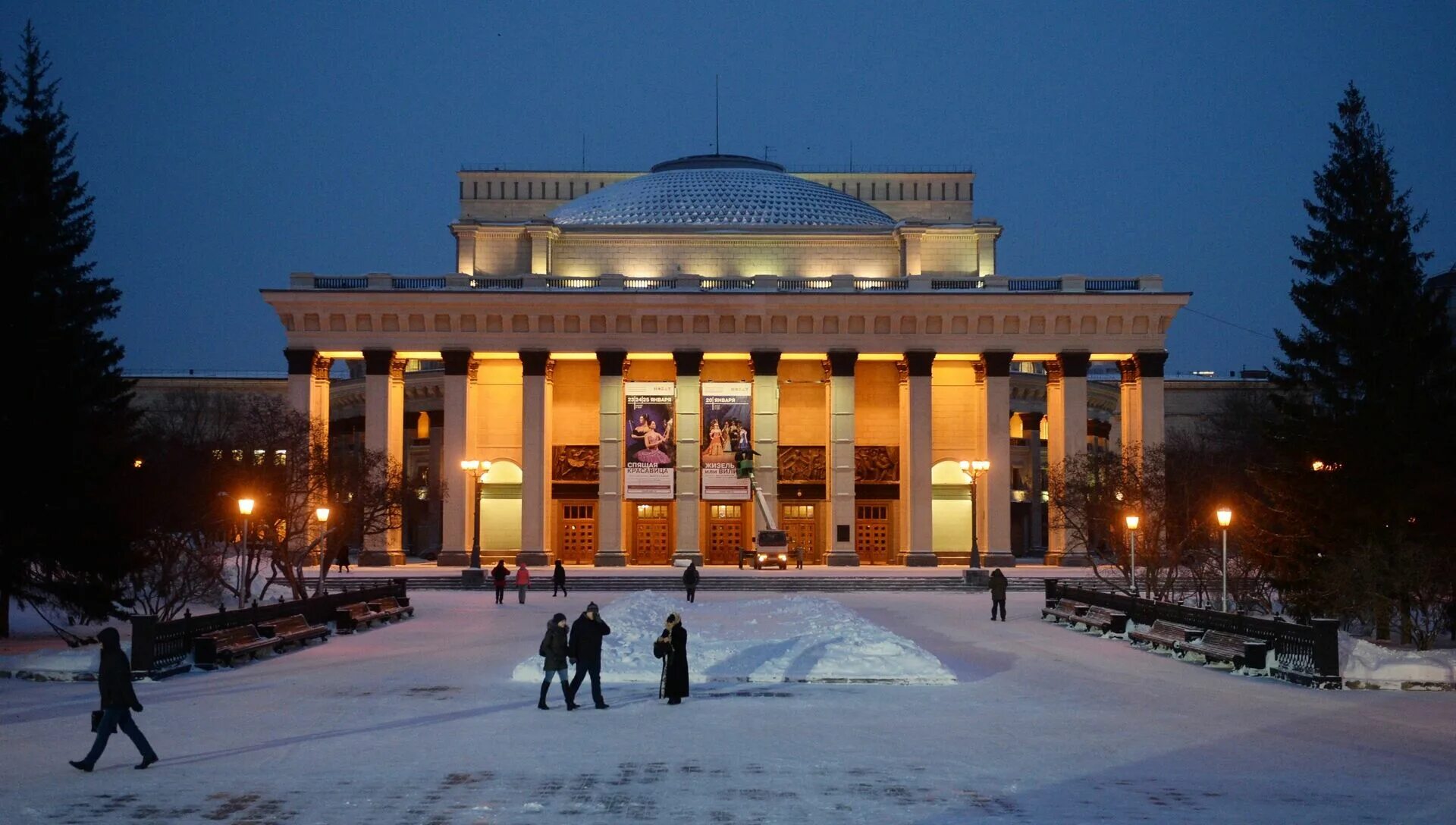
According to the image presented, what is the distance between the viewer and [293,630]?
23484mm

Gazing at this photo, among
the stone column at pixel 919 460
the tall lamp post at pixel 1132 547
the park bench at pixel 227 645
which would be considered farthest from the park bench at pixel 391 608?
the stone column at pixel 919 460

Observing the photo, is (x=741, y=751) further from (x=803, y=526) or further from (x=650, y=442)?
(x=803, y=526)

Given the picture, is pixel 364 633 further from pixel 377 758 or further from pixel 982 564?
pixel 982 564

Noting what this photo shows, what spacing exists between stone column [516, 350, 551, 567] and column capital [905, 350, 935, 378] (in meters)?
15.0

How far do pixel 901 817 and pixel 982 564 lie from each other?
43.0m

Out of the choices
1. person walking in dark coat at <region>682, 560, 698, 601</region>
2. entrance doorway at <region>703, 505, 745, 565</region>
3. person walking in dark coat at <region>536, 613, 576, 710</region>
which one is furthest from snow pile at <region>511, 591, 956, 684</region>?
entrance doorway at <region>703, 505, 745, 565</region>

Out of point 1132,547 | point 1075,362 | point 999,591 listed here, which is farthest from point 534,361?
point 1132,547

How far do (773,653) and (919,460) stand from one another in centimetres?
3280

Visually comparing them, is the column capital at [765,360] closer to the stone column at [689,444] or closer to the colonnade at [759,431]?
the colonnade at [759,431]

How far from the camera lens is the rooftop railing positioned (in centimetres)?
5334

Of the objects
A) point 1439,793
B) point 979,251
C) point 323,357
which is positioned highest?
point 979,251

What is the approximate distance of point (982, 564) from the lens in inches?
2064

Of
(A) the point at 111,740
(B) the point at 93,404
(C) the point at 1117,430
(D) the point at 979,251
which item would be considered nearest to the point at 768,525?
(D) the point at 979,251

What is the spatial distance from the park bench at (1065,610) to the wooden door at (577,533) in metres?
27.8
